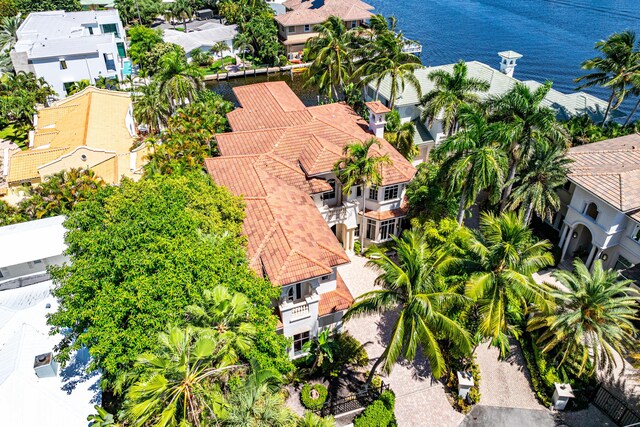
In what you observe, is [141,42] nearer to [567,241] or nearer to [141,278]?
[141,278]

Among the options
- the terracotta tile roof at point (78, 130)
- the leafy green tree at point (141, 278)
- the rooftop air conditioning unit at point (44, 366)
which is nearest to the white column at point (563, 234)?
the leafy green tree at point (141, 278)

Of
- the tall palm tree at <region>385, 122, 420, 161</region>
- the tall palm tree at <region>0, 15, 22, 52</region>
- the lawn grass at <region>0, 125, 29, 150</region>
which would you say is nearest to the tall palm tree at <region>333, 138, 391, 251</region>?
the tall palm tree at <region>385, 122, 420, 161</region>

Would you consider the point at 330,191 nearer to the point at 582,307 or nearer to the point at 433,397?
the point at 433,397

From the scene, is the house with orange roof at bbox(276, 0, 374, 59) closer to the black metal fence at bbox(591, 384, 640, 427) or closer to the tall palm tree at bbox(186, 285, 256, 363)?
the tall palm tree at bbox(186, 285, 256, 363)

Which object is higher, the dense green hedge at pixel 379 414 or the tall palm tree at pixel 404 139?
the tall palm tree at pixel 404 139

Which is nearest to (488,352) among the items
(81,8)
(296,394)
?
(296,394)

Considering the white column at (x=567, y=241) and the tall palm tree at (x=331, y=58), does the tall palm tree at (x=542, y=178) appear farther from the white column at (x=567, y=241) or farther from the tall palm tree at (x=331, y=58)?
the tall palm tree at (x=331, y=58)

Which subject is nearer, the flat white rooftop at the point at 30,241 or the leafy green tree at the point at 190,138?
the flat white rooftop at the point at 30,241
